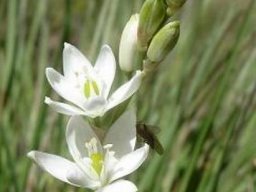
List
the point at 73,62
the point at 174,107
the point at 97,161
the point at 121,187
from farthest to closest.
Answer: the point at 174,107, the point at 73,62, the point at 97,161, the point at 121,187

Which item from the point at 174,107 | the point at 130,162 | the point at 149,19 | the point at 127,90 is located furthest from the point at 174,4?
the point at 174,107

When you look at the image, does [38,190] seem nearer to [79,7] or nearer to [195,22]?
[195,22]

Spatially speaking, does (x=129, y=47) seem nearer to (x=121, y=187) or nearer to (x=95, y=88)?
(x=95, y=88)

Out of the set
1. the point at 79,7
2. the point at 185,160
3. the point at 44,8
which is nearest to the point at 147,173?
the point at 185,160

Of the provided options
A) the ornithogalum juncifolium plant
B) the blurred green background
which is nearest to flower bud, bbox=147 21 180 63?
the ornithogalum juncifolium plant

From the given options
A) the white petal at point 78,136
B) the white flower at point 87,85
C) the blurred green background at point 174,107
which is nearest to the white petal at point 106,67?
the white flower at point 87,85
